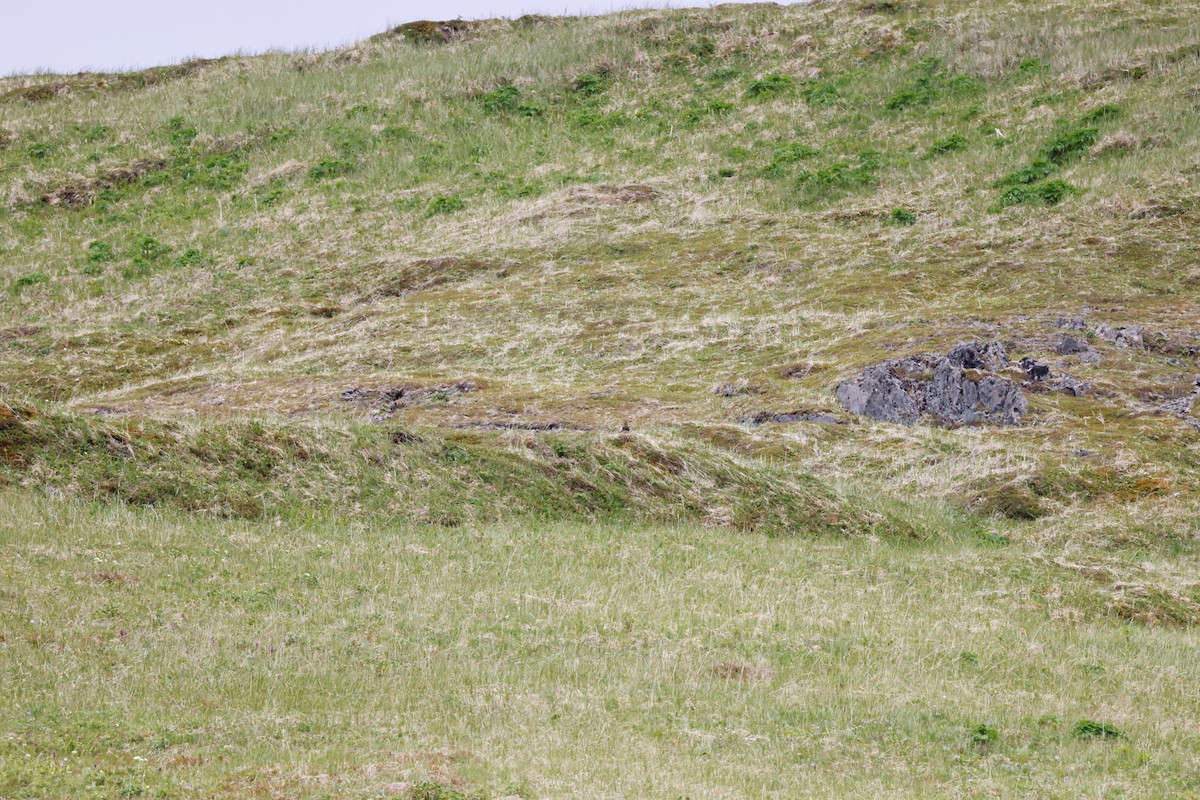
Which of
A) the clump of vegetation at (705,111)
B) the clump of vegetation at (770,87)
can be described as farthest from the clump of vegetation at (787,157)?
the clump of vegetation at (770,87)

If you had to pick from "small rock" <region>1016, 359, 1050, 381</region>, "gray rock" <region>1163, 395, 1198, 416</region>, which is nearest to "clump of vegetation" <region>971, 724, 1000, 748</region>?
"gray rock" <region>1163, 395, 1198, 416</region>

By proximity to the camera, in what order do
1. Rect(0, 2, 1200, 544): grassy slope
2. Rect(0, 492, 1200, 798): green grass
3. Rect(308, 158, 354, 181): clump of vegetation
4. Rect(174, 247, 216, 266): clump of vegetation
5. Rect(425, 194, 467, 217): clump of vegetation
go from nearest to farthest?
Rect(0, 492, 1200, 798): green grass → Rect(0, 2, 1200, 544): grassy slope → Rect(174, 247, 216, 266): clump of vegetation → Rect(425, 194, 467, 217): clump of vegetation → Rect(308, 158, 354, 181): clump of vegetation

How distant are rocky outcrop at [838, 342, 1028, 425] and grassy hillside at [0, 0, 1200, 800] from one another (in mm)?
915

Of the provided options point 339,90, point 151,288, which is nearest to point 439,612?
point 151,288

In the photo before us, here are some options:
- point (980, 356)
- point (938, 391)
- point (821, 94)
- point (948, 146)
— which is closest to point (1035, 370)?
point (980, 356)

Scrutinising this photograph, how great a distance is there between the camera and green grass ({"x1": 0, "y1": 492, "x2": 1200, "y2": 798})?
9781mm

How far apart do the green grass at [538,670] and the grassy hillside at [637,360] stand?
0.09 m

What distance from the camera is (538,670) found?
12.8 m

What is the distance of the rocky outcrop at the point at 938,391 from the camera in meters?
28.6

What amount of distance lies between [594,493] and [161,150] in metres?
50.2

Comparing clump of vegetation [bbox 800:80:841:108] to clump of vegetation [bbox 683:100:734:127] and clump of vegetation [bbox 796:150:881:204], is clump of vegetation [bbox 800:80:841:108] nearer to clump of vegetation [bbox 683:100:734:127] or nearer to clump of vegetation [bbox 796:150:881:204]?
clump of vegetation [bbox 683:100:734:127]

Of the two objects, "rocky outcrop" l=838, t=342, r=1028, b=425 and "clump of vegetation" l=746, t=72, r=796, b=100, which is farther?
"clump of vegetation" l=746, t=72, r=796, b=100

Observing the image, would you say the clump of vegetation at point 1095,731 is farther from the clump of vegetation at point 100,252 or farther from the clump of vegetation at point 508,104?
the clump of vegetation at point 508,104

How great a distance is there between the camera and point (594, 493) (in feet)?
72.9
